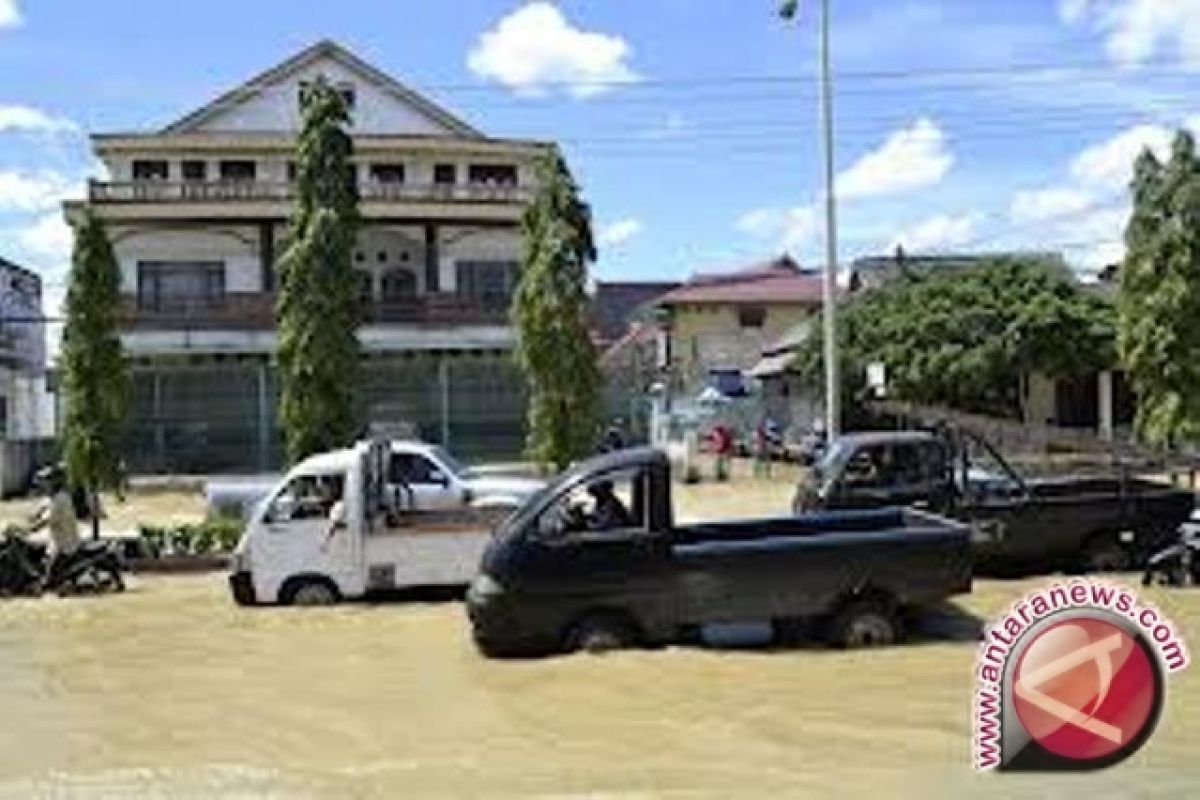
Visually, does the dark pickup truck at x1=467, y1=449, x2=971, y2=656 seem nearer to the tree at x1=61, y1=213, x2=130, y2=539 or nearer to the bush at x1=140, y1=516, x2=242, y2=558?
the bush at x1=140, y1=516, x2=242, y2=558

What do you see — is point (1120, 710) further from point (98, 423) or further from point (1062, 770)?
point (98, 423)

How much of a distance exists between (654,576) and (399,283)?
50.8m

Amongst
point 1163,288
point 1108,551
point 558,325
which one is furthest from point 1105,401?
point 1108,551

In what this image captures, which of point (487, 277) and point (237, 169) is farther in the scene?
point (487, 277)

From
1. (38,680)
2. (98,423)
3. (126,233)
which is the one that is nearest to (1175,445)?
(98,423)

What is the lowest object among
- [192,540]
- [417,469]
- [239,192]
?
[192,540]

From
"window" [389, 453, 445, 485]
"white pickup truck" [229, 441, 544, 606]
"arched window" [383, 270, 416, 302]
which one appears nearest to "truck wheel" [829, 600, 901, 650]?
"white pickup truck" [229, 441, 544, 606]

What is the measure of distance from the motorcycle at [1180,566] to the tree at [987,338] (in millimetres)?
32334

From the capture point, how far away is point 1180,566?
72.4 ft

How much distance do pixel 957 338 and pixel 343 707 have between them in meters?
42.5

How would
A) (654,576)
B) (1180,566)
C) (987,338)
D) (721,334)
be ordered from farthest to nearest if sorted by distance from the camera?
(721,334) → (987,338) → (1180,566) → (654,576)

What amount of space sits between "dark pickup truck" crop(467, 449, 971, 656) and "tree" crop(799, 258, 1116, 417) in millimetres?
36192

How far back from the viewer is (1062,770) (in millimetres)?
4961

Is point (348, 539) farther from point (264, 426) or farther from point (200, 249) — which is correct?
point (200, 249)
